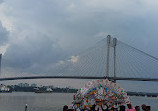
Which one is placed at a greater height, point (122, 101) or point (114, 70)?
point (114, 70)

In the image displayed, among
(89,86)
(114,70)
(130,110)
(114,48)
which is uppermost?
Result: (114,48)

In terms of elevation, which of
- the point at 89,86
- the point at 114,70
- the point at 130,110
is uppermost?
the point at 114,70

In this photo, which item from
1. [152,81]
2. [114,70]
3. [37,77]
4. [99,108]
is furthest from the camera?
[37,77]

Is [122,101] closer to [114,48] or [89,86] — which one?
[89,86]

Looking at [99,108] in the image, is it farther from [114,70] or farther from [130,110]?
[114,70]

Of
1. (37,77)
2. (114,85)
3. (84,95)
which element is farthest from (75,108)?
(37,77)

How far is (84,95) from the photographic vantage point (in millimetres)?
6293

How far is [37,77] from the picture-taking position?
2044 inches

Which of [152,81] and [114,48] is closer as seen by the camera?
[152,81]

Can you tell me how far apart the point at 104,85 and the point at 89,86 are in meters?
0.41

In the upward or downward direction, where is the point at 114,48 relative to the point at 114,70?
upward

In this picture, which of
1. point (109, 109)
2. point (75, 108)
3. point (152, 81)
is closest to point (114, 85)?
point (109, 109)

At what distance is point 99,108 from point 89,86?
648 mm

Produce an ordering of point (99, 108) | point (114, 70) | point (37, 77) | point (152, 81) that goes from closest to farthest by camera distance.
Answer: point (99, 108) < point (152, 81) < point (114, 70) < point (37, 77)
